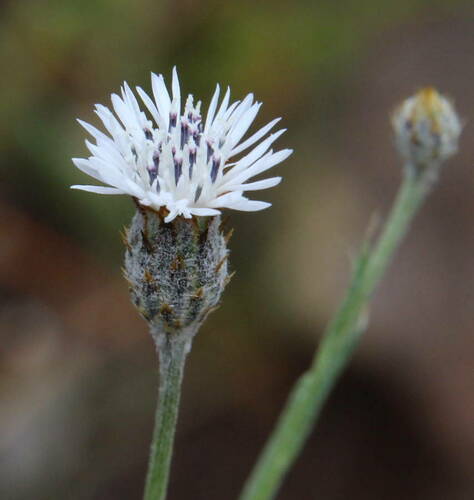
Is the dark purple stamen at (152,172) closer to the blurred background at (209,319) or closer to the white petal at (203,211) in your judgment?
the white petal at (203,211)

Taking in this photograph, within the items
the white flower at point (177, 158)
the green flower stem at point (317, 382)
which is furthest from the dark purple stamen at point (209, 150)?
the green flower stem at point (317, 382)

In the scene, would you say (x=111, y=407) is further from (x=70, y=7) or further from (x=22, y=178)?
(x=70, y=7)

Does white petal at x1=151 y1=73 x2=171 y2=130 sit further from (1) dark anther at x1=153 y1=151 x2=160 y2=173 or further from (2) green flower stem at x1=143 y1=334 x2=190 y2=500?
(2) green flower stem at x1=143 y1=334 x2=190 y2=500

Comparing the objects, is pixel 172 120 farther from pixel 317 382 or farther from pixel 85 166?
pixel 317 382

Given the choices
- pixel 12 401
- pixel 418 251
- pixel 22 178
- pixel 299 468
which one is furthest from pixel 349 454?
pixel 22 178

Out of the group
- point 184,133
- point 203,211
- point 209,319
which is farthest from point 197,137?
point 209,319
